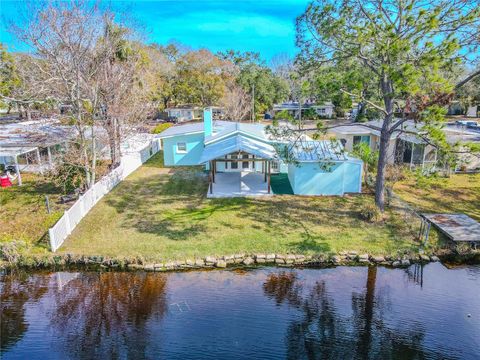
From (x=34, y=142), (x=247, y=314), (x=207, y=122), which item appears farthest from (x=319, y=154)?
(x=34, y=142)

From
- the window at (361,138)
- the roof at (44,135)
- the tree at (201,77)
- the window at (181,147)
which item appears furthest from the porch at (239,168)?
the tree at (201,77)

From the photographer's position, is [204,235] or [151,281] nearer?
[151,281]

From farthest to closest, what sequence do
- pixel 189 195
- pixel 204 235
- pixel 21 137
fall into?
pixel 21 137 → pixel 189 195 → pixel 204 235

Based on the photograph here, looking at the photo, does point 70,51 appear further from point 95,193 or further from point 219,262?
point 219,262

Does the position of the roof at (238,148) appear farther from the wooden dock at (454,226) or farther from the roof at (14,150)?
the roof at (14,150)

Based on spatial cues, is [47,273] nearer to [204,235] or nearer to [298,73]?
[204,235]

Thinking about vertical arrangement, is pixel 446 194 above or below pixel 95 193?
below

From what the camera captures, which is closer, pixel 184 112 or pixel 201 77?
pixel 201 77

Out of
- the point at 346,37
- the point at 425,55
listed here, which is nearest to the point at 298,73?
the point at 346,37
